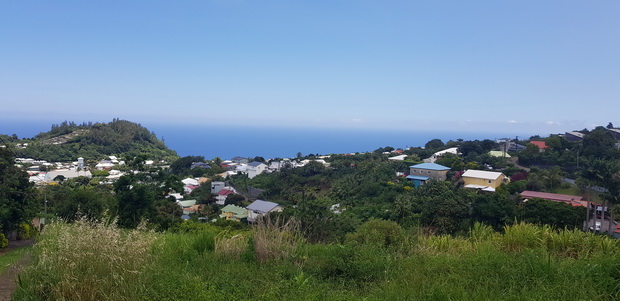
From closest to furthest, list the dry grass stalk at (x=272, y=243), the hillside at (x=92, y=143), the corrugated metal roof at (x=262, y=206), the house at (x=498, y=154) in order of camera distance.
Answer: the dry grass stalk at (x=272, y=243) < the corrugated metal roof at (x=262, y=206) < the house at (x=498, y=154) < the hillside at (x=92, y=143)

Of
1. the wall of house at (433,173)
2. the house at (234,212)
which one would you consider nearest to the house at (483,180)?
the wall of house at (433,173)

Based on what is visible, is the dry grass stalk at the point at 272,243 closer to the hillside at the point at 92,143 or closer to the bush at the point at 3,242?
the bush at the point at 3,242

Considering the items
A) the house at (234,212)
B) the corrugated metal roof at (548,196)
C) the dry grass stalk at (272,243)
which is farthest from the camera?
the house at (234,212)

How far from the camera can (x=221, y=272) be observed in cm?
369

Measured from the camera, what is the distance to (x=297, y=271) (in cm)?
370

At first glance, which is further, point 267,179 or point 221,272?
point 267,179

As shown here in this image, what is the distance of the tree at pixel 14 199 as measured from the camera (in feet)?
30.3

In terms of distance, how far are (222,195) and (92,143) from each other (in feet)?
125

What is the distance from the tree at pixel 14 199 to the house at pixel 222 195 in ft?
73.3

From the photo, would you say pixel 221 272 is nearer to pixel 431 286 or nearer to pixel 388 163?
pixel 431 286

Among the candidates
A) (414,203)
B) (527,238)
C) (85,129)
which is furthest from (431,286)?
(85,129)

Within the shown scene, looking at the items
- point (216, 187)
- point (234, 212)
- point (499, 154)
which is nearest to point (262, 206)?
point (234, 212)

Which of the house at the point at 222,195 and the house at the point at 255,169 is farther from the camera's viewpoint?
the house at the point at 255,169

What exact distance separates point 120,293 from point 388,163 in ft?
127
